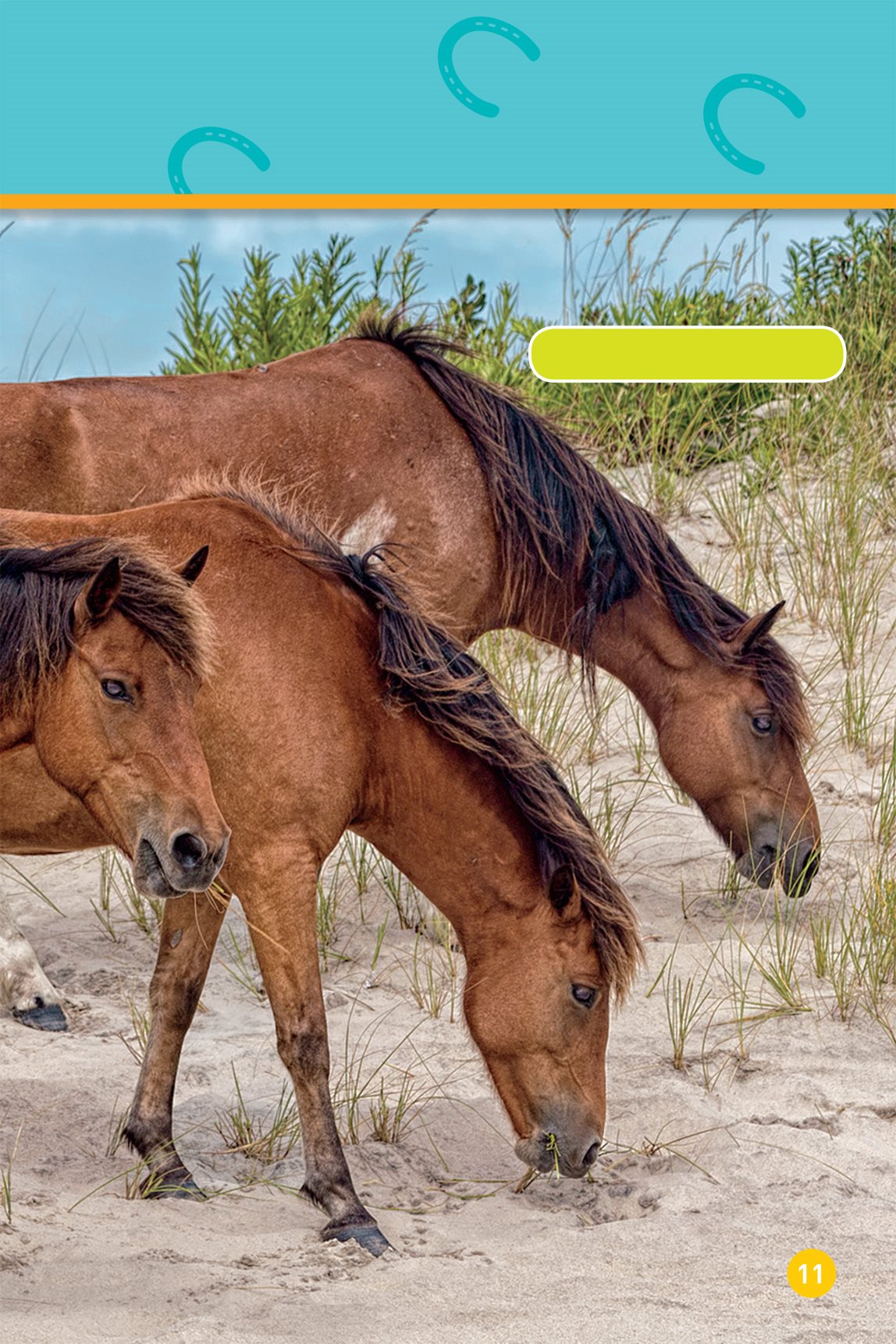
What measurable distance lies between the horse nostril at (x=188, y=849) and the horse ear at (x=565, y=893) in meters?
1.16

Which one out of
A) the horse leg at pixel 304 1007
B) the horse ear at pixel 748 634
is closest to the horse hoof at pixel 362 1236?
the horse leg at pixel 304 1007

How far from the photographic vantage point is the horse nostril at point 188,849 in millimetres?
2904

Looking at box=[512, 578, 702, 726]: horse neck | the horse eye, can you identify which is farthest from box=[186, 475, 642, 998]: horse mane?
box=[512, 578, 702, 726]: horse neck

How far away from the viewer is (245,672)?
12.5 ft

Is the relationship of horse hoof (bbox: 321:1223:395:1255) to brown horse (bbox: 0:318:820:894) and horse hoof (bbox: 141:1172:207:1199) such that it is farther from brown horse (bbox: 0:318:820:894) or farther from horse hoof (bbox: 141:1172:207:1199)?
brown horse (bbox: 0:318:820:894)

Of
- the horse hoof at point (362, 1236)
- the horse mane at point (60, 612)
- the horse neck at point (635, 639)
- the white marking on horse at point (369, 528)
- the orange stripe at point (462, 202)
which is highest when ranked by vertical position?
the orange stripe at point (462, 202)

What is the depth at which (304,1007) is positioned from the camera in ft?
12.4

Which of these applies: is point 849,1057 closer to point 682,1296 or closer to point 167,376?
point 682,1296

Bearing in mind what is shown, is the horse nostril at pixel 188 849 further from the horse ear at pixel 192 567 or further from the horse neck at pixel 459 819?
the horse neck at pixel 459 819

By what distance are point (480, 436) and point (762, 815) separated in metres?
1.70

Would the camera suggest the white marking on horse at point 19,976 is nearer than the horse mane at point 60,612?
No

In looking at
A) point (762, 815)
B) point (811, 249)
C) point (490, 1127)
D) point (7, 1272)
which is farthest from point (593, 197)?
point (811, 249)

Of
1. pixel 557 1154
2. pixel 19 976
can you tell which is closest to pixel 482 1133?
pixel 557 1154

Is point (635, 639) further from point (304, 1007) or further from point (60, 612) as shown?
point (60, 612)
